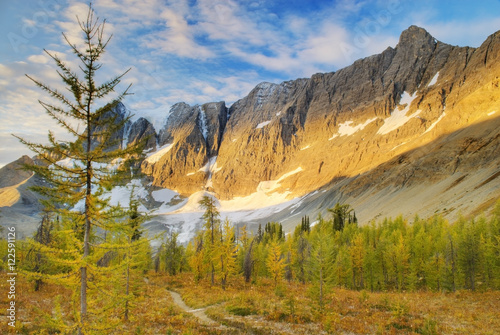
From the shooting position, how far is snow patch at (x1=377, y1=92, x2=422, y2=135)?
15762 cm

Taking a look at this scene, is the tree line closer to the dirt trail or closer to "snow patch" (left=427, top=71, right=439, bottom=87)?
the dirt trail

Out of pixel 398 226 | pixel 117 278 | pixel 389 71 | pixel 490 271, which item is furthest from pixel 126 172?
pixel 389 71

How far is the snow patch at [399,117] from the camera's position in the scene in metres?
158

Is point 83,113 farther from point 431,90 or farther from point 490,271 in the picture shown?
point 431,90

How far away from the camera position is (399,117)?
165500 millimetres

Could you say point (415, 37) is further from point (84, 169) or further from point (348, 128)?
Result: point (84, 169)

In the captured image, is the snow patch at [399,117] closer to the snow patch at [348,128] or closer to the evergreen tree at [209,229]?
the snow patch at [348,128]

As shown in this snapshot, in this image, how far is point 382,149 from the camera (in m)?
151

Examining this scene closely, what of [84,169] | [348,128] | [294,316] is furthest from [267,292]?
[348,128]

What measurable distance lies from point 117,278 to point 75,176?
12.3ft

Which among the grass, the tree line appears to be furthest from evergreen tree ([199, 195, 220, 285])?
the grass

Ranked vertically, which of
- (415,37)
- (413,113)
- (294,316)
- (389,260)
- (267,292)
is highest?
(415,37)

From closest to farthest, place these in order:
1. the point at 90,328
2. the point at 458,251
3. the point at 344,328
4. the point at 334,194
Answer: the point at 90,328, the point at 344,328, the point at 458,251, the point at 334,194

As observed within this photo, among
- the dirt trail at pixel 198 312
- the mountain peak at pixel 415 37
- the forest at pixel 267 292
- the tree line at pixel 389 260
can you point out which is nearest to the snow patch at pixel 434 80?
the mountain peak at pixel 415 37
